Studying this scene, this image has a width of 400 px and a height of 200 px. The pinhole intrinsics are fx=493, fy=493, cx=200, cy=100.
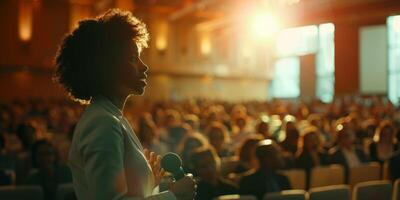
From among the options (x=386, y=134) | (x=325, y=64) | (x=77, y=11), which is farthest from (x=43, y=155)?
(x=325, y=64)

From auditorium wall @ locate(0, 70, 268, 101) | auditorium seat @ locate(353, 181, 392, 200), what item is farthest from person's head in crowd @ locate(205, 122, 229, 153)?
auditorium wall @ locate(0, 70, 268, 101)

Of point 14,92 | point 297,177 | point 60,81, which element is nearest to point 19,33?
point 14,92

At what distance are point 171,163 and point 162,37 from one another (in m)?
25.2

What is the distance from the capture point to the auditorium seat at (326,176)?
5.79 m

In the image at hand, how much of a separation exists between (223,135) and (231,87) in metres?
22.7

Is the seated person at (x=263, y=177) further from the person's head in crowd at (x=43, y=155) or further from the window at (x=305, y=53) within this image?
the window at (x=305, y=53)

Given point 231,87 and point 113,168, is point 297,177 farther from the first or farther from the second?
point 231,87

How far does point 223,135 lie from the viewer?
7109 mm

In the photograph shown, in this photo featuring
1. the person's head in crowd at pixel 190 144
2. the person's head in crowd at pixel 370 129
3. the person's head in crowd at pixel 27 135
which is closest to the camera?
the person's head in crowd at pixel 190 144

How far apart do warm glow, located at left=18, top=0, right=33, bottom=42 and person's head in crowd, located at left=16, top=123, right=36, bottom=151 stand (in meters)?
16.5

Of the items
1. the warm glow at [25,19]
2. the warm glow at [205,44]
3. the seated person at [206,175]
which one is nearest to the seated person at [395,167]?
the seated person at [206,175]

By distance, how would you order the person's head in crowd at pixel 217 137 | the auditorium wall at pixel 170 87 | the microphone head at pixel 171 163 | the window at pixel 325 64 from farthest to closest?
the window at pixel 325 64, the auditorium wall at pixel 170 87, the person's head in crowd at pixel 217 137, the microphone head at pixel 171 163

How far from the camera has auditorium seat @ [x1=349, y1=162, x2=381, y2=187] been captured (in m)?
6.18

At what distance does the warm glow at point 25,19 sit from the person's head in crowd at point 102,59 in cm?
2295
